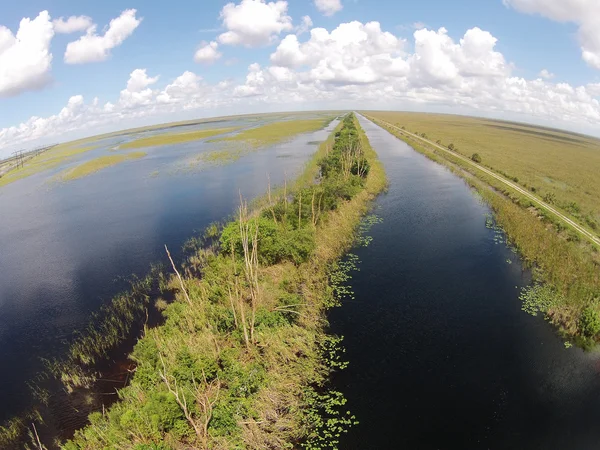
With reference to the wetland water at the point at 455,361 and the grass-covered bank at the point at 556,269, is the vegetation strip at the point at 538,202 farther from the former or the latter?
the wetland water at the point at 455,361

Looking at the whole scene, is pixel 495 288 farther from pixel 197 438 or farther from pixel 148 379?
pixel 148 379

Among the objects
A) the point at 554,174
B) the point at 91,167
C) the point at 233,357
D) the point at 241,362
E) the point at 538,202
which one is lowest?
the point at 241,362

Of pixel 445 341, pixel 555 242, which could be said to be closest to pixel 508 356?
pixel 445 341

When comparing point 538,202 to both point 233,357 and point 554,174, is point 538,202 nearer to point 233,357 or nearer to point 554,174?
point 554,174

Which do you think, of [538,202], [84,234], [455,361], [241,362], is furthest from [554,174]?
[84,234]

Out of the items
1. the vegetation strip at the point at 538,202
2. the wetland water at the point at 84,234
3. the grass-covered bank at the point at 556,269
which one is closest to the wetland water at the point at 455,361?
the grass-covered bank at the point at 556,269

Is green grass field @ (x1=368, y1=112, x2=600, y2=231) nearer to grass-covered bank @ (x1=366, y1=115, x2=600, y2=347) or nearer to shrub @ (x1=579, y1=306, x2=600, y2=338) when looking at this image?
grass-covered bank @ (x1=366, y1=115, x2=600, y2=347)
